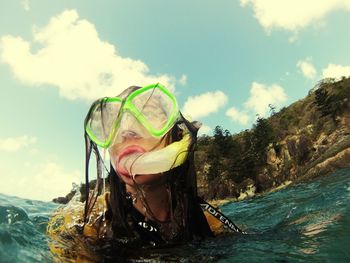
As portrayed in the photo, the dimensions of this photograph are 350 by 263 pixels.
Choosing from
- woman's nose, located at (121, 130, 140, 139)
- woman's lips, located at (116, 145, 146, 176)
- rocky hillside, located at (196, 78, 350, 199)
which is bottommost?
woman's lips, located at (116, 145, 146, 176)

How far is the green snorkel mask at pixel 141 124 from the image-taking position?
300 centimetres

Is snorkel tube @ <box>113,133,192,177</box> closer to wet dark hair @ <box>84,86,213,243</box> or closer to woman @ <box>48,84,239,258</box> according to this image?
woman @ <box>48,84,239,258</box>

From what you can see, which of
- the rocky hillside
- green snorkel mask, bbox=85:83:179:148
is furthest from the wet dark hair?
the rocky hillside

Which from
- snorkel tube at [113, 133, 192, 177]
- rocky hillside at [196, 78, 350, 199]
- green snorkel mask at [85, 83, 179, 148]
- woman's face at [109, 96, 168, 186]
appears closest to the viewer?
snorkel tube at [113, 133, 192, 177]

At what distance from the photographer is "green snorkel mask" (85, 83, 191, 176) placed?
9.83 feet

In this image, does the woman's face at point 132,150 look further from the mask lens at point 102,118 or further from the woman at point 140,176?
the mask lens at point 102,118

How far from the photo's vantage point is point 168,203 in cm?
332

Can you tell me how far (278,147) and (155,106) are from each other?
34.3 m

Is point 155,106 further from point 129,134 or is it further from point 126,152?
point 126,152

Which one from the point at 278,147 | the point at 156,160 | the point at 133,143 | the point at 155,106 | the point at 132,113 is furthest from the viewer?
the point at 278,147

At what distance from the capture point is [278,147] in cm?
3612

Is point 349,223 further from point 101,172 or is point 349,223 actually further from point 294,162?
point 294,162

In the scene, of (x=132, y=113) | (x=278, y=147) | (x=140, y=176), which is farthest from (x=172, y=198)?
(x=278, y=147)

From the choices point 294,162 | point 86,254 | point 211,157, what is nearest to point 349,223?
point 86,254
